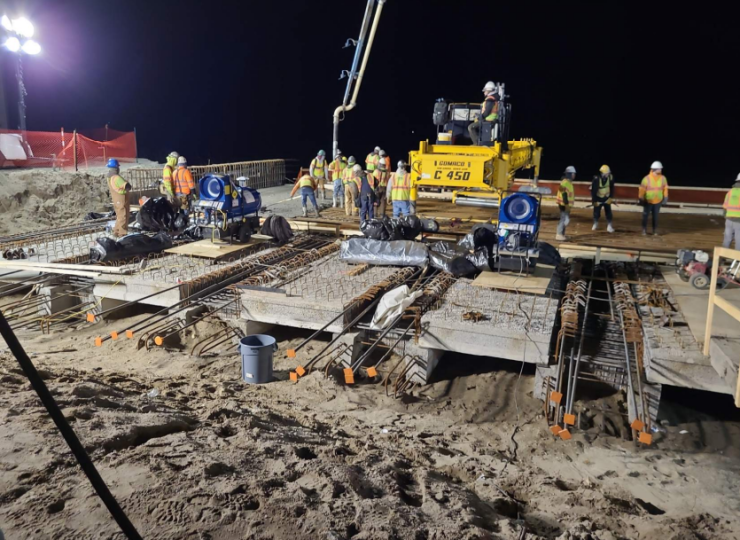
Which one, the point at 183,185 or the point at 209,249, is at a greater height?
the point at 183,185

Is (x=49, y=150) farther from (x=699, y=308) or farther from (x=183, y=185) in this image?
(x=699, y=308)

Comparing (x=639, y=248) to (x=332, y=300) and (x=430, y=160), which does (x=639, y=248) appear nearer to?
(x=430, y=160)

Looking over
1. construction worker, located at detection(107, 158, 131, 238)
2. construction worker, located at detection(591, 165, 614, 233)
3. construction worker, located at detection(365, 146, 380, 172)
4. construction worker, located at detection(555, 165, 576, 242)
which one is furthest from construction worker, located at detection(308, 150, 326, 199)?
construction worker, located at detection(591, 165, 614, 233)

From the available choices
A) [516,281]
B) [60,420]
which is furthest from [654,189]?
[60,420]

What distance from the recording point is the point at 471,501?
14.4 ft

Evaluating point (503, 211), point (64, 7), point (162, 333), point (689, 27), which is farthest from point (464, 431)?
point (64, 7)

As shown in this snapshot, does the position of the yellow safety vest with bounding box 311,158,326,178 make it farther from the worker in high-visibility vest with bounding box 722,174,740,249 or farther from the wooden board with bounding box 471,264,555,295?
the worker in high-visibility vest with bounding box 722,174,740,249

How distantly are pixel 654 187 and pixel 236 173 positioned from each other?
13487mm

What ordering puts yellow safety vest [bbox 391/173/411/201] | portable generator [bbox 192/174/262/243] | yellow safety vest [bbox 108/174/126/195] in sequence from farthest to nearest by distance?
yellow safety vest [bbox 391/173/411/201], yellow safety vest [bbox 108/174/126/195], portable generator [bbox 192/174/262/243]

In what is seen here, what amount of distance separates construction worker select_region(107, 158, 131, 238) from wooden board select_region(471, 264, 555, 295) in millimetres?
7018

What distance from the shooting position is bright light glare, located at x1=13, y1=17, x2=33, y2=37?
18594 mm

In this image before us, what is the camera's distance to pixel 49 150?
18953 millimetres

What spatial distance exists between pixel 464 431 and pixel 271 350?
2.57 m

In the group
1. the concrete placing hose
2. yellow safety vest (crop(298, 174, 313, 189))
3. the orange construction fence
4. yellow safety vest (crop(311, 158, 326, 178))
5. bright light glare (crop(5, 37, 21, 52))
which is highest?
bright light glare (crop(5, 37, 21, 52))
